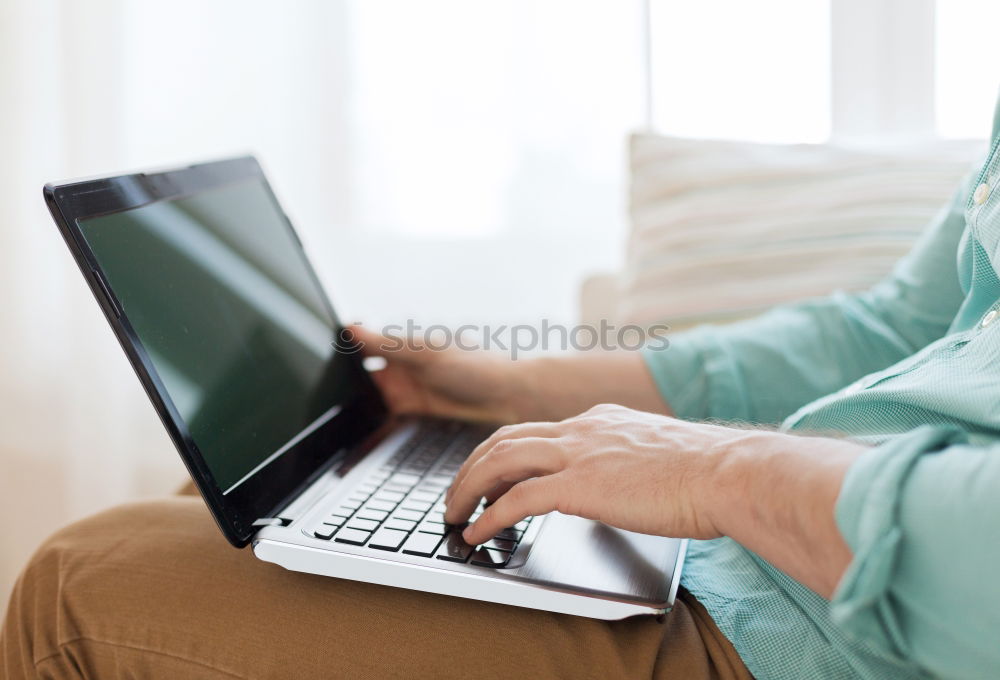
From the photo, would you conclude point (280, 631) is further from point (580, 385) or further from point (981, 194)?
point (981, 194)

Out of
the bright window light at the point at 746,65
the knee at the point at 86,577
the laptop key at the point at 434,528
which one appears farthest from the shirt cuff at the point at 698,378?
the bright window light at the point at 746,65

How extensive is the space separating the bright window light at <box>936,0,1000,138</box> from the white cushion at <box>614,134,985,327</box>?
1.34ft

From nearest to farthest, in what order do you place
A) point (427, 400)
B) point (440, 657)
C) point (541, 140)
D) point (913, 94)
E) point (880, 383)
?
point (440, 657)
point (880, 383)
point (427, 400)
point (913, 94)
point (541, 140)

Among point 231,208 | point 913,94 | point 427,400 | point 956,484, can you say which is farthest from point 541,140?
point 956,484

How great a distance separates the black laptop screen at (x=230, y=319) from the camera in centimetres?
63

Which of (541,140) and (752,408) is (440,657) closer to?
(752,408)

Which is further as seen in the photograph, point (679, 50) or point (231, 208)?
point (679, 50)

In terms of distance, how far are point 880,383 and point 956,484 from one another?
0.23 meters

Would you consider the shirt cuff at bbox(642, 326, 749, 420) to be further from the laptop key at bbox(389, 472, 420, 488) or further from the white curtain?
the white curtain

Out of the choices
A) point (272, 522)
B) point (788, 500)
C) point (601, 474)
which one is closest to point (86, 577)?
point (272, 522)

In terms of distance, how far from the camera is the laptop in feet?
1.86

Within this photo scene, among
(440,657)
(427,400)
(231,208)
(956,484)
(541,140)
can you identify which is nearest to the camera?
(956,484)

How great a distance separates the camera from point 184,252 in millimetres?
724

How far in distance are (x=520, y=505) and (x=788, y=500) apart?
0.18 metres
